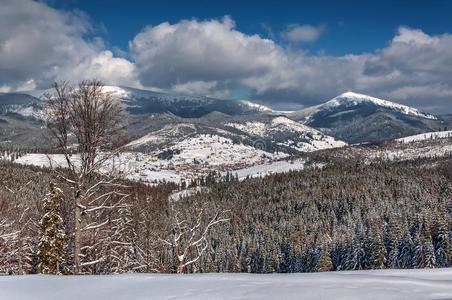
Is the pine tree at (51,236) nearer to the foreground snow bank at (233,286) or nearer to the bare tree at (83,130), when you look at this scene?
the bare tree at (83,130)

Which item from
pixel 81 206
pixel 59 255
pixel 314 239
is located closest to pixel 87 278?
pixel 81 206

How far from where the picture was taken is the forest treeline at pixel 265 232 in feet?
77.9

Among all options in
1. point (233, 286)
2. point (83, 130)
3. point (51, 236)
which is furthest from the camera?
point (51, 236)

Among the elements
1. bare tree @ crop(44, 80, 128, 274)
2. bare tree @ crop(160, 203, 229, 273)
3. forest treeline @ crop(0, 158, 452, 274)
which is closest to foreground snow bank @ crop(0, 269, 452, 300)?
bare tree @ crop(44, 80, 128, 274)

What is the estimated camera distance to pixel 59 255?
24188 millimetres

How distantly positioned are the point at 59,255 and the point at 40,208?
12.8ft

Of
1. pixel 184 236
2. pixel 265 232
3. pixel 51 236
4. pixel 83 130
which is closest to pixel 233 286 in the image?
pixel 83 130

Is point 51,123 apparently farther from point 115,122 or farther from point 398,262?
point 398,262

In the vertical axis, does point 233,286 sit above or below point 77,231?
below

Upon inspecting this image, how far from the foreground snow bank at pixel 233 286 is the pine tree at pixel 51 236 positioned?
11.2 m

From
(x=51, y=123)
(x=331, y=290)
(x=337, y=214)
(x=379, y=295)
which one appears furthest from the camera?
(x=337, y=214)

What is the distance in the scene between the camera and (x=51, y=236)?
2345cm

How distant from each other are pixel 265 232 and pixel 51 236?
11773 centimetres

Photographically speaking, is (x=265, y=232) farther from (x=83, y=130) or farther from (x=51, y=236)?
(x=83, y=130)
